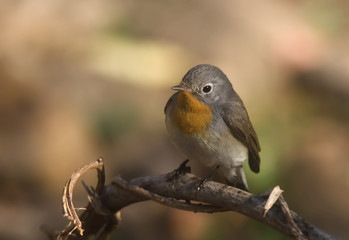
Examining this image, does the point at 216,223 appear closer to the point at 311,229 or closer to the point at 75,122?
the point at 75,122

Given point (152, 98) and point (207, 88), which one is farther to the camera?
point (152, 98)

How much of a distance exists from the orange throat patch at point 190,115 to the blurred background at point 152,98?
1.92 metres

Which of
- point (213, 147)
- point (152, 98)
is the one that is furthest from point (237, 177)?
point (152, 98)

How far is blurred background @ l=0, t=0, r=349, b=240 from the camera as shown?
5340mm

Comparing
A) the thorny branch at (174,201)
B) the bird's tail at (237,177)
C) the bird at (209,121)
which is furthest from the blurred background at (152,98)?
the thorny branch at (174,201)

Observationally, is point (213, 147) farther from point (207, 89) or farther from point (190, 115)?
point (207, 89)

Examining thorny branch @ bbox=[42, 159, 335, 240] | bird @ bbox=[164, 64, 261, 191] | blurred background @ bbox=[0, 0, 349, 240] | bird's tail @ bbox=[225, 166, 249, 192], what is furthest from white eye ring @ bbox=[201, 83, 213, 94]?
blurred background @ bbox=[0, 0, 349, 240]

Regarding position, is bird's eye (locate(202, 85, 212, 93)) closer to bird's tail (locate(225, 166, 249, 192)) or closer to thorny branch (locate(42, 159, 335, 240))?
bird's tail (locate(225, 166, 249, 192))

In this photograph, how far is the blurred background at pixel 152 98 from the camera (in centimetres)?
534

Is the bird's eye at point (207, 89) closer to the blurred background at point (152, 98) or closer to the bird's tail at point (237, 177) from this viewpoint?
the bird's tail at point (237, 177)

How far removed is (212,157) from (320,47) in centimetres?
438

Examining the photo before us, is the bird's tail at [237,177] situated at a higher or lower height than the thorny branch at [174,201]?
higher

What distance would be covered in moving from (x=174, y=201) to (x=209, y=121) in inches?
49.7

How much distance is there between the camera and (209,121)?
332cm
